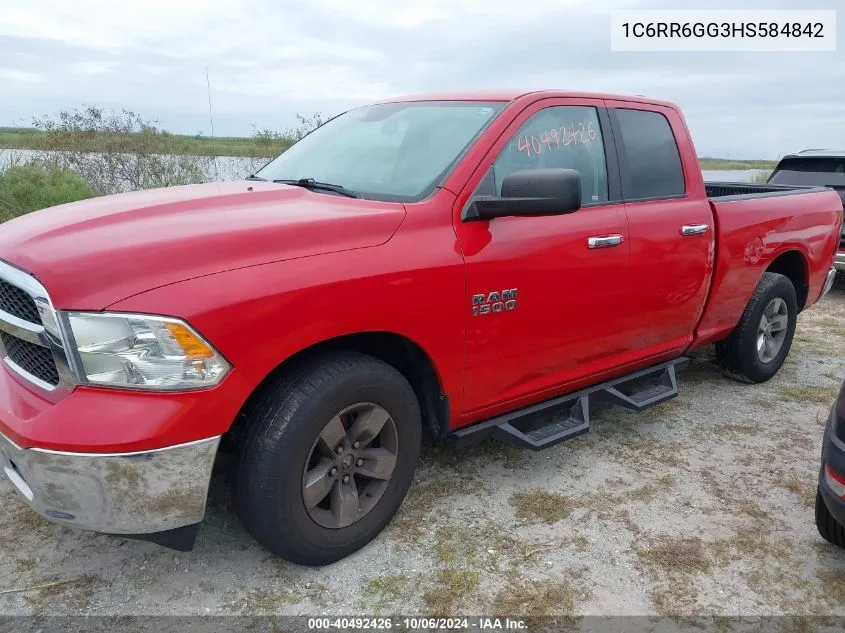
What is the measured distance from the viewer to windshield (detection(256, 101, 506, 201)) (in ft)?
9.58

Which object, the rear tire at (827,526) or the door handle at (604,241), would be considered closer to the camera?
the rear tire at (827,526)

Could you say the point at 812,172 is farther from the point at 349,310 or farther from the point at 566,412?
the point at 349,310

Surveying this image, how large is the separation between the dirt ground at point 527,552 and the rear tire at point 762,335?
1000mm

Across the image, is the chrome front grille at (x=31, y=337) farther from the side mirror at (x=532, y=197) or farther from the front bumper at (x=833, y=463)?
the front bumper at (x=833, y=463)

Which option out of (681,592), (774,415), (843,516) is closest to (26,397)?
(681,592)

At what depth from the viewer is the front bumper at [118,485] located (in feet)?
6.75

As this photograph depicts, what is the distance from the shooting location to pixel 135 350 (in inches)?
80.1

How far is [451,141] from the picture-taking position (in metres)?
3.01

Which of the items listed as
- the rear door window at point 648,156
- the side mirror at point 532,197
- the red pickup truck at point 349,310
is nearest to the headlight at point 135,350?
the red pickup truck at point 349,310

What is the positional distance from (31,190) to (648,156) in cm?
715

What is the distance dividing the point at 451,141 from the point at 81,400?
186cm

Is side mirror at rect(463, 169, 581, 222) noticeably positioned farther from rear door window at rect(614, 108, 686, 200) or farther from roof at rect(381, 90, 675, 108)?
rear door window at rect(614, 108, 686, 200)

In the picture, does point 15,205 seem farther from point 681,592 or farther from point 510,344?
point 681,592

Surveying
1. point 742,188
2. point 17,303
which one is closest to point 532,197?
point 17,303
